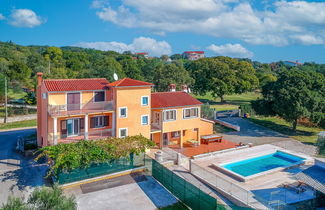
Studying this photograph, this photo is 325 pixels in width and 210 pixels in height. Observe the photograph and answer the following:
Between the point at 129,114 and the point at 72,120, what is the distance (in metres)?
5.41

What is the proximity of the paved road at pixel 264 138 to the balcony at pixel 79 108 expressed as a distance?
56.2ft

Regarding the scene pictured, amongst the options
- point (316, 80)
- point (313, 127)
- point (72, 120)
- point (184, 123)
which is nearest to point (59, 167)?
point (72, 120)

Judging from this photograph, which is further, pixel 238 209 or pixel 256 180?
pixel 256 180

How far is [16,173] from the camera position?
23.0 metres

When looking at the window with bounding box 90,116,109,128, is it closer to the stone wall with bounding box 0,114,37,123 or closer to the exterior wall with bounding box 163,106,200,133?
the exterior wall with bounding box 163,106,200,133

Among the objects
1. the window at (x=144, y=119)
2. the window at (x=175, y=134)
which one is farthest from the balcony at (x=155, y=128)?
the window at (x=175, y=134)

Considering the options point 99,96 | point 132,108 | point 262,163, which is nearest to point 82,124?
point 99,96

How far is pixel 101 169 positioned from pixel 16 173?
7.36 m

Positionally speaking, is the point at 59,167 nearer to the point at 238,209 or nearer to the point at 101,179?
the point at 101,179

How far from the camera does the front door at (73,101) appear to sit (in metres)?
24.7

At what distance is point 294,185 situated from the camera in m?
21.5

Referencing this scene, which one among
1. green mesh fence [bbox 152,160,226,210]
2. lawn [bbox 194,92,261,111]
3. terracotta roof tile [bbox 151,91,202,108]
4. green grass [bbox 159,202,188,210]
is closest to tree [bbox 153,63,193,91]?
lawn [bbox 194,92,261,111]

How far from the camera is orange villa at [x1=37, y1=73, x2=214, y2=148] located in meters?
24.8

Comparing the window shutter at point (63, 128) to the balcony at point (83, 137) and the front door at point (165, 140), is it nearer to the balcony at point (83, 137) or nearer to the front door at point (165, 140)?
the balcony at point (83, 137)
